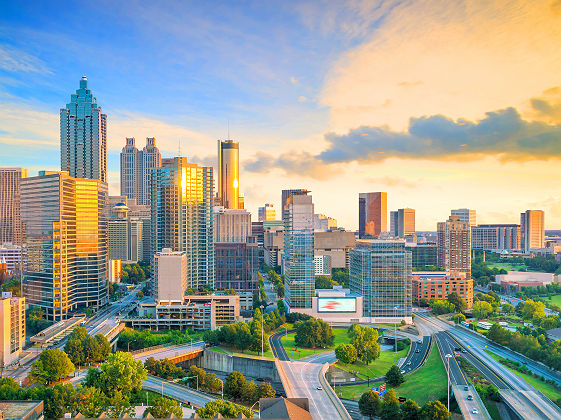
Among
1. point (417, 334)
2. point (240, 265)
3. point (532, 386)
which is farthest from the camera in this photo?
point (240, 265)

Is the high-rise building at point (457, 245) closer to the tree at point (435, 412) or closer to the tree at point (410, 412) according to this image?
the tree at point (410, 412)

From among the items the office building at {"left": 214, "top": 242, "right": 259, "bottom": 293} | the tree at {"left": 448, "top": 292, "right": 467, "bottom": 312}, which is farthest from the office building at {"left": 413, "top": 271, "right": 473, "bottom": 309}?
the office building at {"left": 214, "top": 242, "right": 259, "bottom": 293}

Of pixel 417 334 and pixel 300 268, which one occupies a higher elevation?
pixel 300 268

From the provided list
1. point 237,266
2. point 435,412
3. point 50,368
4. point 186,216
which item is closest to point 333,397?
point 435,412

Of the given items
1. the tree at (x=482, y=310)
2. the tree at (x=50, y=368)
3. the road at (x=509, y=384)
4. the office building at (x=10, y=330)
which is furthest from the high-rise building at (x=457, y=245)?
the office building at (x=10, y=330)

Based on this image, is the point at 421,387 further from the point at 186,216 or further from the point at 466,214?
A: the point at 466,214

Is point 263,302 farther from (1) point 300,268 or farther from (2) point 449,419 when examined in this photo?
(2) point 449,419

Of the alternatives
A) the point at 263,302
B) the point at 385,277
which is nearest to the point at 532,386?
the point at 385,277

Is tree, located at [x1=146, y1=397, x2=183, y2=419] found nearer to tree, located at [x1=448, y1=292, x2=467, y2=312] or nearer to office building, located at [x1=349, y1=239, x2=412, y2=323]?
office building, located at [x1=349, y1=239, x2=412, y2=323]
